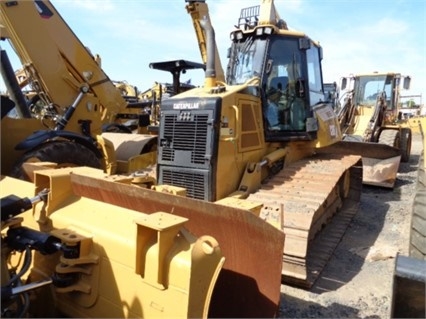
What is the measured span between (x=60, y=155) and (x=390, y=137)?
303 inches

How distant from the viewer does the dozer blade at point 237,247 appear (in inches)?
90.7

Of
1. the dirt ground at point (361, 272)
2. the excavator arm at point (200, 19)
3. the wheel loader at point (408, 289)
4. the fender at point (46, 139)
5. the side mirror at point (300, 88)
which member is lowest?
the dirt ground at point (361, 272)

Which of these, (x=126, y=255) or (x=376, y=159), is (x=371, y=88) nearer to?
(x=376, y=159)

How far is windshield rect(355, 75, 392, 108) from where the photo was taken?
10.8 metres

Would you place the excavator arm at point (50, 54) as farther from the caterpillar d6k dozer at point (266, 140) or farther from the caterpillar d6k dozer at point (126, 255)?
the caterpillar d6k dozer at point (126, 255)

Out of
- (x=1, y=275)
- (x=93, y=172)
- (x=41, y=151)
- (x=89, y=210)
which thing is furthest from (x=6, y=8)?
(x=1, y=275)

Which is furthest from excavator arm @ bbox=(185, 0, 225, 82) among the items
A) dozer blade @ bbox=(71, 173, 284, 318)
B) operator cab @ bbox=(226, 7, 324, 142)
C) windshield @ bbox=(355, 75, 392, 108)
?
windshield @ bbox=(355, 75, 392, 108)

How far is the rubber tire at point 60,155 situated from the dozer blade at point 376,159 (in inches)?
165

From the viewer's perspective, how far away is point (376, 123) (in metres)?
9.34

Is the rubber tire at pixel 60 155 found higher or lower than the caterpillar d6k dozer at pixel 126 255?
higher

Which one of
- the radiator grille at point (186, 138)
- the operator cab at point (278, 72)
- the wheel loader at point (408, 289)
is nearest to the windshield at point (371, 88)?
the operator cab at point (278, 72)

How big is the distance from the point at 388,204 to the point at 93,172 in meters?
4.94

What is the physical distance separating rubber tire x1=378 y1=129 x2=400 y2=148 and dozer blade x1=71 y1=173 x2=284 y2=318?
24.2ft

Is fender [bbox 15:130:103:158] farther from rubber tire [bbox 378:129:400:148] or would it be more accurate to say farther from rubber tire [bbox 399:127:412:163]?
rubber tire [bbox 399:127:412:163]
